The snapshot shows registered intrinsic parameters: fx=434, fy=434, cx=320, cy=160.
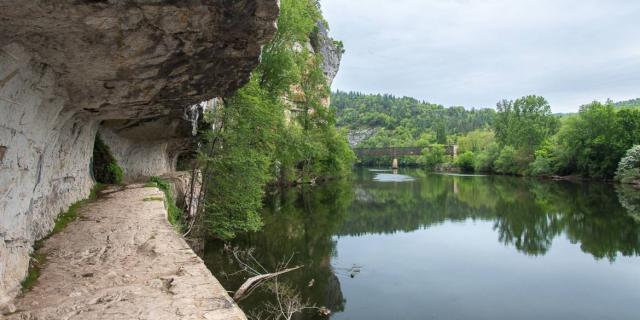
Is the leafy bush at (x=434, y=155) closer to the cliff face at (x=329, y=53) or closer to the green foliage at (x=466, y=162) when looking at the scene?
the green foliage at (x=466, y=162)

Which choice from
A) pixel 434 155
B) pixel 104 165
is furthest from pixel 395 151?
pixel 104 165

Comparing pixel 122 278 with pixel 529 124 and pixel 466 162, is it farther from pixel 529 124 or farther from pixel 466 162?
pixel 466 162

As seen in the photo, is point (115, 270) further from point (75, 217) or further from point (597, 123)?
point (597, 123)

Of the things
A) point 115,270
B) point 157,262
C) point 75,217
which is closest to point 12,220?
point 115,270

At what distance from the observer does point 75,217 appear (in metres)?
8.47

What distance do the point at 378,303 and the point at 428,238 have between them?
30.2ft

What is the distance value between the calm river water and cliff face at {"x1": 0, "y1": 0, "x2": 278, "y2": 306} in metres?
6.01

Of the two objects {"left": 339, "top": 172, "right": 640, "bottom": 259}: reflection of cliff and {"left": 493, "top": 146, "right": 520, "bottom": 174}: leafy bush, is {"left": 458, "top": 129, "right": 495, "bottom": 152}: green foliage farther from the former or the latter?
{"left": 339, "top": 172, "right": 640, "bottom": 259}: reflection of cliff

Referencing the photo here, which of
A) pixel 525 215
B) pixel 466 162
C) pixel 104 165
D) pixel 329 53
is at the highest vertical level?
pixel 329 53

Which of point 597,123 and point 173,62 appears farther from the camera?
point 597,123

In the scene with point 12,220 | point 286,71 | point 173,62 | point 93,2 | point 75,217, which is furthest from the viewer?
point 286,71

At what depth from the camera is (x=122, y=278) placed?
5309 millimetres

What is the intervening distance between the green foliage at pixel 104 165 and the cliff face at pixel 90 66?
5.49 metres

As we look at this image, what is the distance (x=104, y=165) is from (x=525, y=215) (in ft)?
73.7
